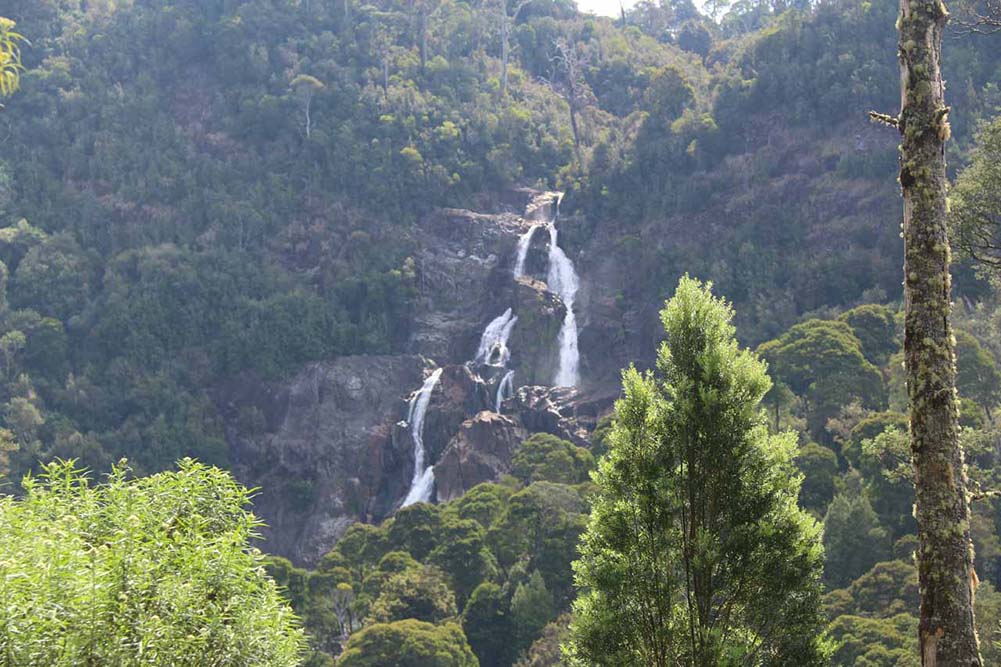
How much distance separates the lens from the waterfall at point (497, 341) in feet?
204

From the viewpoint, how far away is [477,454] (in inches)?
2132

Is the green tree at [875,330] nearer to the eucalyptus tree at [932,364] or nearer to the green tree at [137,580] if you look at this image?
the eucalyptus tree at [932,364]

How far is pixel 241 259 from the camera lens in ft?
231

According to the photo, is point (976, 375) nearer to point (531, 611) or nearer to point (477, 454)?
point (531, 611)

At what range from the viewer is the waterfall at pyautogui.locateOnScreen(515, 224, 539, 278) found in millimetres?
66562

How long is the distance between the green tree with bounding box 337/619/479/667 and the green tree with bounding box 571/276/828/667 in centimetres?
2102

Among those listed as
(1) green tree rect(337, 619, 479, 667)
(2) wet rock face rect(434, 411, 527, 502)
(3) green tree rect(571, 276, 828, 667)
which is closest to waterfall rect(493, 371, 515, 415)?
(2) wet rock face rect(434, 411, 527, 502)

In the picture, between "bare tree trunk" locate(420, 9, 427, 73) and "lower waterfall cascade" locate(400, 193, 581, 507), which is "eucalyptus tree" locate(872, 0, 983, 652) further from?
"bare tree trunk" locate(420, 9, 427, 73)

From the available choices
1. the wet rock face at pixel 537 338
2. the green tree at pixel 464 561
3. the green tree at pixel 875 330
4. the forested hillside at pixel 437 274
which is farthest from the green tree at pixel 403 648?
the wet rock face at pixel 537 338

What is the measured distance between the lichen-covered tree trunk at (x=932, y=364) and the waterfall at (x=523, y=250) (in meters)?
56.3

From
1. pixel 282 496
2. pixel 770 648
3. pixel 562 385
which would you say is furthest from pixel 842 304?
pixel 770 648

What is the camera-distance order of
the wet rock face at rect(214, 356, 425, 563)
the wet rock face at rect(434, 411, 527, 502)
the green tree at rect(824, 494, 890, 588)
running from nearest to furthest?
the green tree at rect(824, 494, 890, 588), the wet rock face at rect(434, 411, 527, 502), the wet rock face at rect(214, 356, 425, 563)

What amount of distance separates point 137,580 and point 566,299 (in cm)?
5541

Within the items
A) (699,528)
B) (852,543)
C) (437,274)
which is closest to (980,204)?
(699,528)
